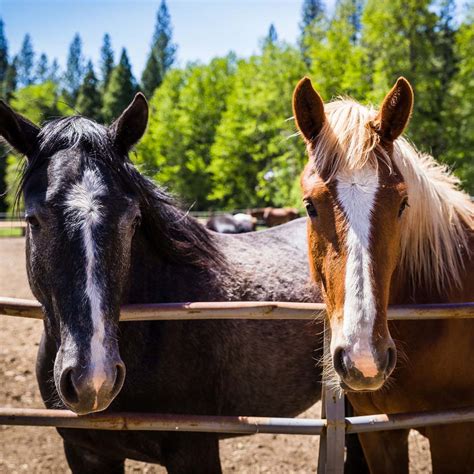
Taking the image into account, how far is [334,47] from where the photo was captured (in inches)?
870

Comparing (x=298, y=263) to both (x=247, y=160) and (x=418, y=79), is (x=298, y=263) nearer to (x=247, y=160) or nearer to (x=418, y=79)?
(x=418, y=79)

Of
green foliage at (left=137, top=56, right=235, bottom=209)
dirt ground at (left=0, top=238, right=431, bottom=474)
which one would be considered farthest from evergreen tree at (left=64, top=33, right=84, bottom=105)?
dirt ground at (left=0, top=238, right=431, bottom=474)

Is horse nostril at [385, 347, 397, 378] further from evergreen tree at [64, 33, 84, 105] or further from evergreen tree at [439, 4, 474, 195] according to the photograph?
evergreen tree at [64, 33, 84, 105]

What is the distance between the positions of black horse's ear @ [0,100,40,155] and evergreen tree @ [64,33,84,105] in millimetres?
56101

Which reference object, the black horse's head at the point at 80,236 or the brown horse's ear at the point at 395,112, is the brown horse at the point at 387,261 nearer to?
the brown horse's ear at the point at 395,112

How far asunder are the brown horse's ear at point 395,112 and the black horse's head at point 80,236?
1080mm

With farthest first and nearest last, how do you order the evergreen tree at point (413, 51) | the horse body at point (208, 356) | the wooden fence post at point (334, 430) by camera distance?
1. the evergreen tree at point (413, 51)
2. the horse body at point (208, 356)
3. the wooden fence post at point (334, 430)

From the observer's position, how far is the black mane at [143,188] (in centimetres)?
217

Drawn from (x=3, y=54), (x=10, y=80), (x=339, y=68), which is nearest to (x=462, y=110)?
(x=339, y=68)

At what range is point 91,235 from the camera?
189 centimetres

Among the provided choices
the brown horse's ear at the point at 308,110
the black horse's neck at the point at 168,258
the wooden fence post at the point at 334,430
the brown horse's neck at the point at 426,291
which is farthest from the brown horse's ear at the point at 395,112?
the black horse's neck at the point at 168,258

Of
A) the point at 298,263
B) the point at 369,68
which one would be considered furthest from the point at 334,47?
the point at 298,263

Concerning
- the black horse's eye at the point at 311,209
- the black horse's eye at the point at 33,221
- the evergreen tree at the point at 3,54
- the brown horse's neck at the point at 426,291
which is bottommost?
the brown horse's neck at the point at 426,291

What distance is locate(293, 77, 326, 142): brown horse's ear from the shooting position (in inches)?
85.7
